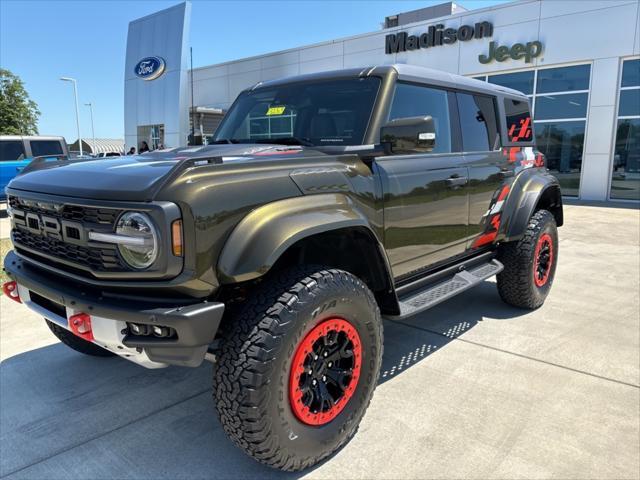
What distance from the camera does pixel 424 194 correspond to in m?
3.08

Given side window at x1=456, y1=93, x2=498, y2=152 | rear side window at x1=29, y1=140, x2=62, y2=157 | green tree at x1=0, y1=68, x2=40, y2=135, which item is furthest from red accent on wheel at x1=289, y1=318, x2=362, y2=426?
green tree at x1=0, y1=68, x2=40, y2=135

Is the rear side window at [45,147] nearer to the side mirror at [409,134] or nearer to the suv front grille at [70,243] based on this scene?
the suv front grille at [70,243]

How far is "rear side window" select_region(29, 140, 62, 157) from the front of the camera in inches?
487

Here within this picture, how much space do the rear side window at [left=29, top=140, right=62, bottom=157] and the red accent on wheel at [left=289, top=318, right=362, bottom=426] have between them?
12.4m

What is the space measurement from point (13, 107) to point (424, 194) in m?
41.7

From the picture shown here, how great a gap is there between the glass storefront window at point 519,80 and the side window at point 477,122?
11.6m

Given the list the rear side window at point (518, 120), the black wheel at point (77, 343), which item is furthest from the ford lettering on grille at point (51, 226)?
the rear side window at point (518, 120)

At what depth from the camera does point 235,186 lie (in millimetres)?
2027

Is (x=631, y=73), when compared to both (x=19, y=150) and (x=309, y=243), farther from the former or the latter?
(x=19, y=150)

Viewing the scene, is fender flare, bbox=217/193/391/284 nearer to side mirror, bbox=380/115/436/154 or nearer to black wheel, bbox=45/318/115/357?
side mirror, bbox=380/115/436/154

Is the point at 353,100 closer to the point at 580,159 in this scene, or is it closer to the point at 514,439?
the point at 514,439

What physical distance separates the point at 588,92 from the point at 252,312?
47.4ft

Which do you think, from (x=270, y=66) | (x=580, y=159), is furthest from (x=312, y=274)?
(x=270, y=66)

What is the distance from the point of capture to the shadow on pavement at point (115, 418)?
231 cm
